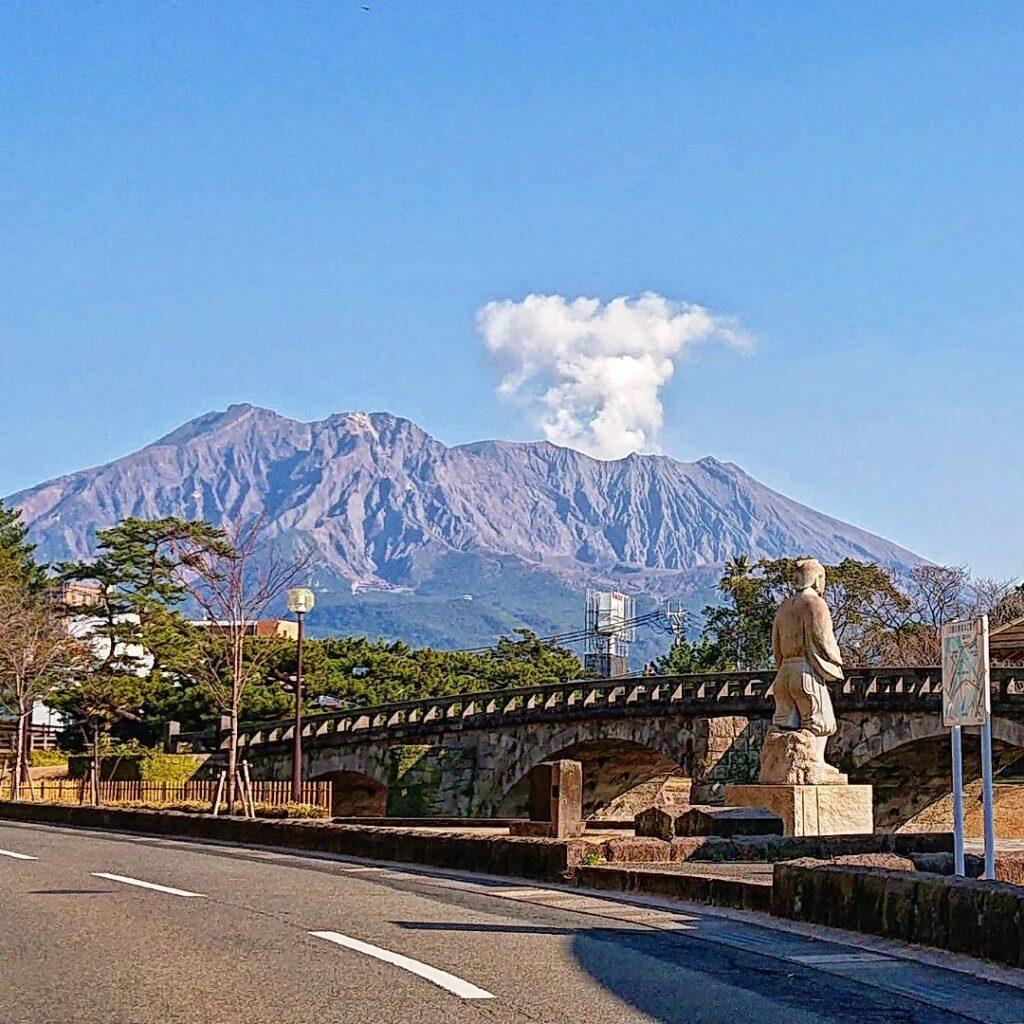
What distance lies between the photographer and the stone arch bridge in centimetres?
Result: 4791

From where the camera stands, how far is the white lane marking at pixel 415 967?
9000 millimetres

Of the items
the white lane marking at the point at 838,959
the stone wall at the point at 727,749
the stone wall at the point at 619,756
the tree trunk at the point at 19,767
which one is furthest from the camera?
the stone wall at the point at 727,749

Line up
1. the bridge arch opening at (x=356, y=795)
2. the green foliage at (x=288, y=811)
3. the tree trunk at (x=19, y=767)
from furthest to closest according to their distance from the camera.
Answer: the bridge arch opening at (x=356, y=795) → the tree trunk at (x=19, y=767) → the green foliage at (x=288, y=811)

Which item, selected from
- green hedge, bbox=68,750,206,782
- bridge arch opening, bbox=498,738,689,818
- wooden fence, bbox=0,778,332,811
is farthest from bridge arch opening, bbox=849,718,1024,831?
green hedge, bbox=68,750,206,782

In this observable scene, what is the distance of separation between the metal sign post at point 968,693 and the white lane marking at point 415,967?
438 cm

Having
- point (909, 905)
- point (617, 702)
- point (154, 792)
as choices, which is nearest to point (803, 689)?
point (909, 905)

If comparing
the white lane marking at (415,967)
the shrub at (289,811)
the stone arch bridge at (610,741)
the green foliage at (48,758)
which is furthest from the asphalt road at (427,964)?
the green foliage at (48,758)

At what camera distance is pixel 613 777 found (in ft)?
196

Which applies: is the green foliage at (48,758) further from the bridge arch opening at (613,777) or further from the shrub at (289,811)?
the shrub at (289,811)

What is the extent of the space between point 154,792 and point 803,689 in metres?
26.2

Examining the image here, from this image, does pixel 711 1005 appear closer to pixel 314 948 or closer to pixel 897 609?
pixel 314 948

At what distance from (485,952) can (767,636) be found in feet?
249

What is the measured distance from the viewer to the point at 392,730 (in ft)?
188

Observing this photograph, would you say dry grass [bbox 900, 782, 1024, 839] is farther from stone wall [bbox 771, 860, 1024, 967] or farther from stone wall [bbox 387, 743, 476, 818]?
stone wall [bbox 771, 860, 1024, 967]
